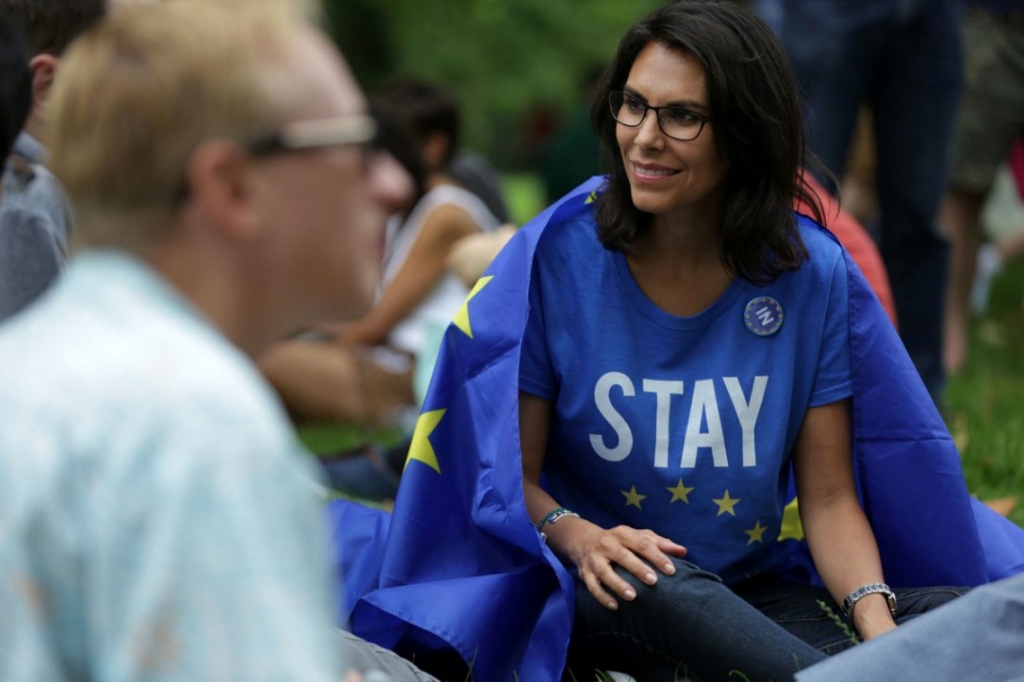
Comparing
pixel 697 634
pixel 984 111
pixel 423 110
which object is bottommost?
pixel 423 110

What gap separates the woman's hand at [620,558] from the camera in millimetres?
2891

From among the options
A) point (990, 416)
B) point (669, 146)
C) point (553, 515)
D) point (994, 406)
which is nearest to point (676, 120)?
point (669, 146)

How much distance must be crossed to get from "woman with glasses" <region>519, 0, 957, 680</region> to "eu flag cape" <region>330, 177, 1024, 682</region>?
0.06 metres

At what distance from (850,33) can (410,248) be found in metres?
2.22

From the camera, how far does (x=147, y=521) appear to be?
1.22 m

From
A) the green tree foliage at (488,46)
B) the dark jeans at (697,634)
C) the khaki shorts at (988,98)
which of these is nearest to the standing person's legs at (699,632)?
the dark jeans at (697,634)

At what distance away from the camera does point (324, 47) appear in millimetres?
1550

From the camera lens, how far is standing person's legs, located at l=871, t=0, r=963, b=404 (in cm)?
504

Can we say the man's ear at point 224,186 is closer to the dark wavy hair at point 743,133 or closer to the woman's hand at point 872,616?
the dark wavy hair at point 743,133

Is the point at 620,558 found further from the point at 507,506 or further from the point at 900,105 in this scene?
the point at 900,105

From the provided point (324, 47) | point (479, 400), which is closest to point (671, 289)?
point (479, 400)

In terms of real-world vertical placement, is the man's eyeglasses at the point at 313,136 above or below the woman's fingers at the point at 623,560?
above

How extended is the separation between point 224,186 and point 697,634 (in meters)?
1.70

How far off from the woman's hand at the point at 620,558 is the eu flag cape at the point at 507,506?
0.22 feet
